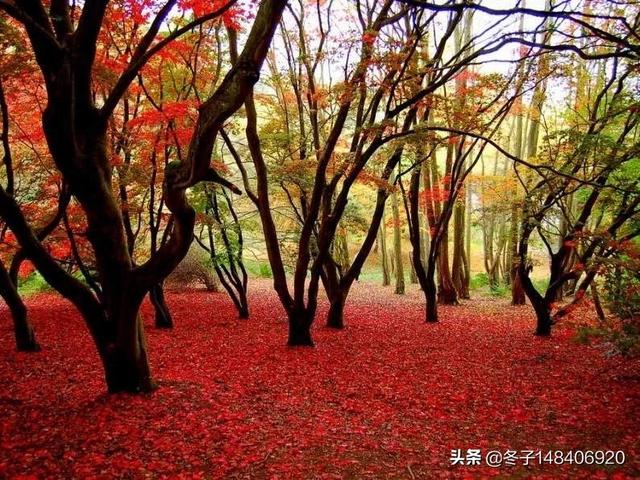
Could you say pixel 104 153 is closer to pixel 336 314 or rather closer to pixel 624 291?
pixel 624 291

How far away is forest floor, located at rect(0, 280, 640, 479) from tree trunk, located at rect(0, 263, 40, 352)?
1.06 feet

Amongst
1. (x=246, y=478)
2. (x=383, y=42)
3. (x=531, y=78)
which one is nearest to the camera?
(x=246, y=478)

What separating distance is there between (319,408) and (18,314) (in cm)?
609

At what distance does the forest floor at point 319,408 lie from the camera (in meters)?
4.22

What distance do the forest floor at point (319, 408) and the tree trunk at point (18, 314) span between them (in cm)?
32

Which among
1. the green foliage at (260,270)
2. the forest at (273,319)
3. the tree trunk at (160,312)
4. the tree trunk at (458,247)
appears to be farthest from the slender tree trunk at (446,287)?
the green foliage at (260,270)

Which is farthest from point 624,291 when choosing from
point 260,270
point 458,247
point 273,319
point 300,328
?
point 260,270

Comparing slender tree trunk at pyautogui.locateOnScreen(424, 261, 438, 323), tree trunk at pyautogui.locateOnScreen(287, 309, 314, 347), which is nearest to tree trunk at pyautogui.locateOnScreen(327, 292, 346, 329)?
tree trunk at pyautogui.locateOnScreen(287, 309, 314, 347)

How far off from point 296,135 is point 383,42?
13.2 feet

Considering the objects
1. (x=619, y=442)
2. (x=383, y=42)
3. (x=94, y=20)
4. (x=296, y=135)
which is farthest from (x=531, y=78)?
(x=94, y=20)

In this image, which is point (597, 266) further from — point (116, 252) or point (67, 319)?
point (67, 319)

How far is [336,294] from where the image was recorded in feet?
37.3

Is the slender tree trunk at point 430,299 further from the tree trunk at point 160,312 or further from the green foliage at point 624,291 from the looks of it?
the tree trunk at point 160,312

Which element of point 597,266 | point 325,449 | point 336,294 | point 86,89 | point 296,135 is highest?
point 296,135
